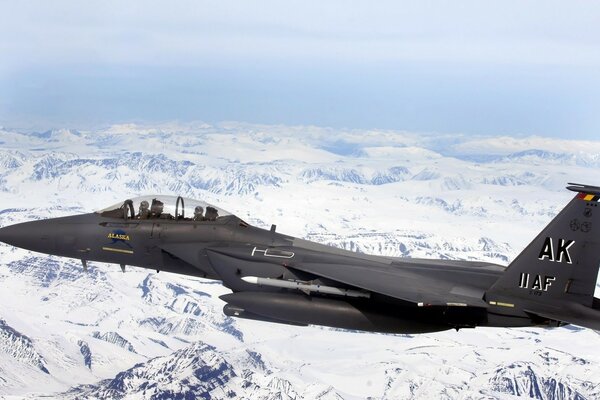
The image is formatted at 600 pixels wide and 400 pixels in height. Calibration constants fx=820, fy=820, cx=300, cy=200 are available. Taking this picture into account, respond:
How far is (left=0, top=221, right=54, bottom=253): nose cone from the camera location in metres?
20.9

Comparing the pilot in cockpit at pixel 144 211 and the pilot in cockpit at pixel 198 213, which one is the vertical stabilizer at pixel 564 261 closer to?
the pilot in cockpit at pixel 198 213

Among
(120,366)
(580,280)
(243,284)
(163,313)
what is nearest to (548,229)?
(580,280)

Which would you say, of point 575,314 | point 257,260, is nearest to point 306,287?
point 257,260

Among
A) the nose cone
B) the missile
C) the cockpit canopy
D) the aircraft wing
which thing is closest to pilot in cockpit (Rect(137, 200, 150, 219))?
the cockpit canopy

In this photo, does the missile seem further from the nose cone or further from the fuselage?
the nose cone

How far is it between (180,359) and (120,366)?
12223mm

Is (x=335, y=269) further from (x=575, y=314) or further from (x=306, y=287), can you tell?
(x=575, y=314)

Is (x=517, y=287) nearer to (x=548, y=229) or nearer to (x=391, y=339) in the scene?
(x=548, y=229)

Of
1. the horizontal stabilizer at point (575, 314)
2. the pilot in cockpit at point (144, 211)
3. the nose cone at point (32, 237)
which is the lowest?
the nose cone at point (32, 237)

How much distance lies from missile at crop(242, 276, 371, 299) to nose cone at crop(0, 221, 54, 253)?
18.9ft

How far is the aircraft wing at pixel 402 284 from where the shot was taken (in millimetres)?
17344

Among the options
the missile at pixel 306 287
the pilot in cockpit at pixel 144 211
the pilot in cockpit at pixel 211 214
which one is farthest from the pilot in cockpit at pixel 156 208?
the missile at pixel 306 287

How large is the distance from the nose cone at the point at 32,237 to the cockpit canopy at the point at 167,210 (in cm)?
159

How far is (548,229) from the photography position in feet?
55.7
